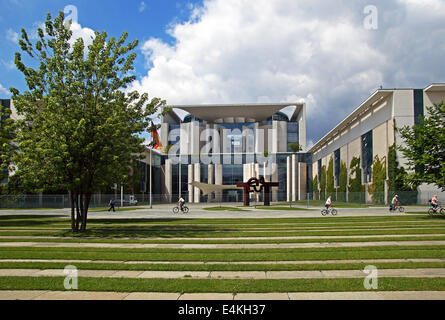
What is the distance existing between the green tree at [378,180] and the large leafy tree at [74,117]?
4140 cm

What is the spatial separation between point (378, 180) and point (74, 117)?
45577 mm


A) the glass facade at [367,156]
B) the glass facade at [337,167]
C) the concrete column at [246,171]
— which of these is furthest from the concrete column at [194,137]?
the glass facade at [367,156]

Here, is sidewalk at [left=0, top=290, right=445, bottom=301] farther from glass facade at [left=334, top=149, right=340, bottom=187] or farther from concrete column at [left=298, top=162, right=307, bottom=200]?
concrete column at [left=298, top=162, right=307, bottom=200]

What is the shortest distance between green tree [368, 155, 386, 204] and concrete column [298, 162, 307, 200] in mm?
27686

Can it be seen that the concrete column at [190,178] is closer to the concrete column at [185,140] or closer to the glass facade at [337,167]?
the concrete column at [185,140]

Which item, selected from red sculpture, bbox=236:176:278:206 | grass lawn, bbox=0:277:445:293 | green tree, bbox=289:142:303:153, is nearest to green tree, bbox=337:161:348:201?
green tree, bbox=289:142:303:153

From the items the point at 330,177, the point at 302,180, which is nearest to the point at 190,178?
the point at 302,180

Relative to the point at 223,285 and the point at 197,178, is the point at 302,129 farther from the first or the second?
the point at 223,285

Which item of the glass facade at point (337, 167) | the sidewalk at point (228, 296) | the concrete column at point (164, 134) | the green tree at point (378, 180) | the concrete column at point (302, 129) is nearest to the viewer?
the sidewalk at point (228, 296)

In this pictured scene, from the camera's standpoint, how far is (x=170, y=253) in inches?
418

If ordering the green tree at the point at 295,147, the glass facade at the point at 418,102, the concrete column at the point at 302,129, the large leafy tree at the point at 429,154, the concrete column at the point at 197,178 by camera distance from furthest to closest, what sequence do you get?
the concrete column at the point at 302,129 → the green tree at the point at 295,147 → the concrete column at the point at 197,178 → the glass facade at the point at 418,102 → the large leafy tree at the point at 429,154

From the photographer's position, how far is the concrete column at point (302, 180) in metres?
79.6
